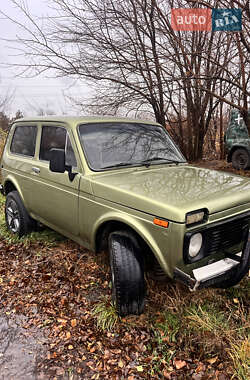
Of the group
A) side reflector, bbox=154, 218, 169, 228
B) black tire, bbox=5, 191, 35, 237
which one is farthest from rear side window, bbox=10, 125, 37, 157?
side reflector, bbox=154, 218, 169, 228

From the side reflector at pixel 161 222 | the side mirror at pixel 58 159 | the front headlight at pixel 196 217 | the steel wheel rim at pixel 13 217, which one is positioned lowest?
the steel wheel rim at pixel 13 217

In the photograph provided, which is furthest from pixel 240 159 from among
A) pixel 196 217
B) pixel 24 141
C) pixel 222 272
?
pixel 196 217

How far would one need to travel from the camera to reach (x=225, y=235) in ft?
8.57

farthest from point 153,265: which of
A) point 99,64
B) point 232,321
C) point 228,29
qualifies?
point 99,64

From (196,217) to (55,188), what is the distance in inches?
75.3

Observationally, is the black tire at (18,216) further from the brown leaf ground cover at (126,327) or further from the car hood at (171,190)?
the car hood at (171,190)

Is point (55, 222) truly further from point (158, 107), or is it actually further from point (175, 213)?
point (158, 107)

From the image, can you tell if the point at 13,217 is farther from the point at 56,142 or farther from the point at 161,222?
the point at 161,222

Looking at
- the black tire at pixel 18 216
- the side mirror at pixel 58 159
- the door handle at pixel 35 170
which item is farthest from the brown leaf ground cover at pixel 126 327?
the side mirror at pixel 58 159

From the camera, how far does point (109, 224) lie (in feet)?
9.87

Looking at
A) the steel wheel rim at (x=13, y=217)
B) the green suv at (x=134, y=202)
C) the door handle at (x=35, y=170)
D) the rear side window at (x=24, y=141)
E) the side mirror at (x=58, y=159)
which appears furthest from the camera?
the steel wheel rim at (x=13, y=217)

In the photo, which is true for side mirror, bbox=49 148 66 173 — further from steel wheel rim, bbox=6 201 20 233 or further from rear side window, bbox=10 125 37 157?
steel wheel rim, bbox=6 201 20 233

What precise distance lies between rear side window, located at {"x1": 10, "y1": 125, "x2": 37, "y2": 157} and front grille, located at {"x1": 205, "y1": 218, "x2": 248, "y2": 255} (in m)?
2.80

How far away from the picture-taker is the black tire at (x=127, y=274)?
8.87 feet
